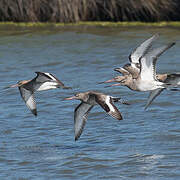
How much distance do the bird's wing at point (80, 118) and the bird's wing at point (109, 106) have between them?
2.44 ft

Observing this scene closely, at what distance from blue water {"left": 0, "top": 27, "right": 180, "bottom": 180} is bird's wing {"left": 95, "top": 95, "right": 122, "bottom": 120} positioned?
85 centimetres

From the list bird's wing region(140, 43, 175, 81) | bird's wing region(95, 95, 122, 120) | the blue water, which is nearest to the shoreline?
the blue water

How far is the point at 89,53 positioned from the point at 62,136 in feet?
21.7

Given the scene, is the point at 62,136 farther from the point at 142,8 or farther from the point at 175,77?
the point at 142,8

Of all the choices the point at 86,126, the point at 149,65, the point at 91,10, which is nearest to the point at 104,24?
the point at 91,10

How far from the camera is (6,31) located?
18.8 meters

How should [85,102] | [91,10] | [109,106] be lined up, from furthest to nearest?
[91,10] → [85,102] → [109,106]

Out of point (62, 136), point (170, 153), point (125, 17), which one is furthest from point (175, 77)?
point (125, 17)

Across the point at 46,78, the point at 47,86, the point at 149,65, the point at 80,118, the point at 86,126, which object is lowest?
the point at 86,126

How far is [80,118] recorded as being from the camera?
9.30 meters

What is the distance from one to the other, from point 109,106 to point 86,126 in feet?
8.10

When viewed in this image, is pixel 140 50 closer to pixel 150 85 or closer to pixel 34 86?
pixel 150 85

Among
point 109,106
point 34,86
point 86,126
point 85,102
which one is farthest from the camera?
point 86,126

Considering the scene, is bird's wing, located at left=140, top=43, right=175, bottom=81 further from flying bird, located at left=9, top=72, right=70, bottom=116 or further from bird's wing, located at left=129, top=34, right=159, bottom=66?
flying bird, located at left=9, top=72, right=70, bottom=116
